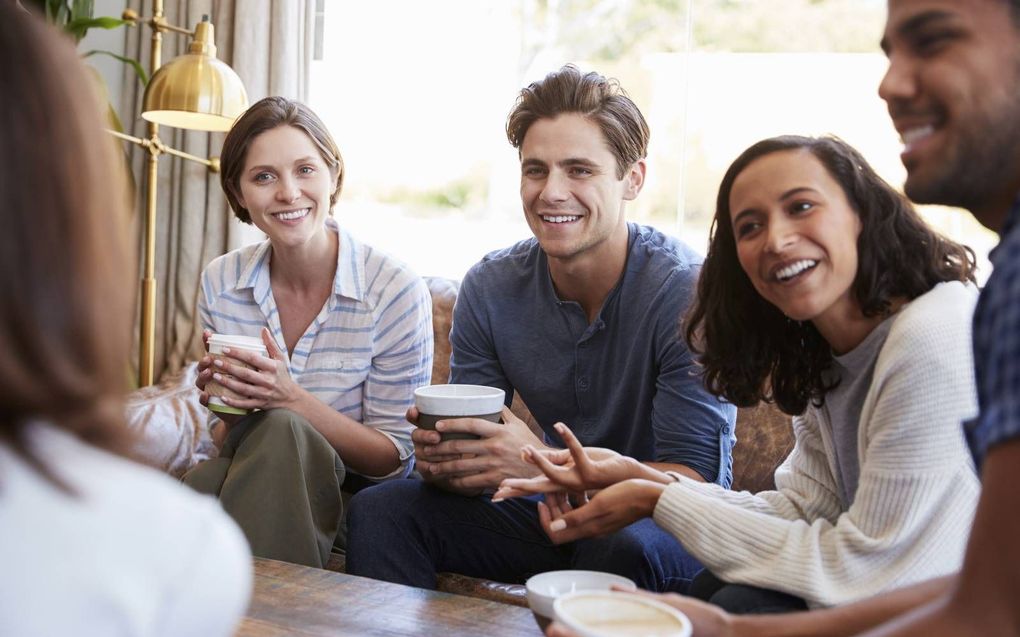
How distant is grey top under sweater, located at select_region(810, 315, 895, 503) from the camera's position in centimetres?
140

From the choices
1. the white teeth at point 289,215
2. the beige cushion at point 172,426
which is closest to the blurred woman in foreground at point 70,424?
the white teeth at point 289,215

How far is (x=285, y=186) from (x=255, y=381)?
55 cm

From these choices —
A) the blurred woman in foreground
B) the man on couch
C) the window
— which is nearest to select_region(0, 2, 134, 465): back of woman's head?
the blurred woman in foreground

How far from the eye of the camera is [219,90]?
9.05 feet

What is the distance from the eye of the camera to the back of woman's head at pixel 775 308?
141 cm

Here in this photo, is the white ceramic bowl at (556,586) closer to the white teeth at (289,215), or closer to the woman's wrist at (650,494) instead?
the woman's wrist at (650,494)

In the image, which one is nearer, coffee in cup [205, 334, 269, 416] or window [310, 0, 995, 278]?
coffee in cup [205, 334, 269, 416]

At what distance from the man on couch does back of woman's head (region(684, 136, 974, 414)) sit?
207 mm

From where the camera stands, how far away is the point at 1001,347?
72cm

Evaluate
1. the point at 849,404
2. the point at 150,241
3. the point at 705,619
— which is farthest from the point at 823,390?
the point at 150,241

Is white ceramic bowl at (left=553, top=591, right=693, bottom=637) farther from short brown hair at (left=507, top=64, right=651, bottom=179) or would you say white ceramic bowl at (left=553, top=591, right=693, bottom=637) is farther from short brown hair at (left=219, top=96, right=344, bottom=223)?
short brown hair at (left=219, top=96, right=344, bottom=223)

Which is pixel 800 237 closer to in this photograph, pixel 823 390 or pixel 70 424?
pixel 823 390

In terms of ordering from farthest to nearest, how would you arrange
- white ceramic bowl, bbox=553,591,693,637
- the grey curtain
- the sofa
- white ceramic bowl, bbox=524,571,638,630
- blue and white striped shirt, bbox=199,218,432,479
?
the grey curtain, the sofa, blue and white striped shirt, bbox=199,218,432,479, white ceramic bowl, bbox=524,571,638,630, white ceramic bowl, bbox=553,591,693,637

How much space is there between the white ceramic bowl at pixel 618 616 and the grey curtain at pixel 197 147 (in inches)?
107
